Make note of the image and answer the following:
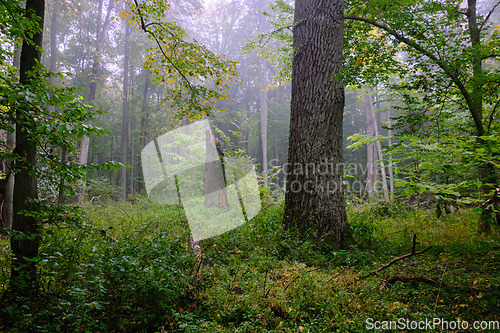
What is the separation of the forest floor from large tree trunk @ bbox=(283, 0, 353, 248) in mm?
657

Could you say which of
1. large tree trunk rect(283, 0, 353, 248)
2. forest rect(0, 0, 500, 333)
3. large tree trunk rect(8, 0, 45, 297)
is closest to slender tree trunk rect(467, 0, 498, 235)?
forest rect(0, 0, 500, 333)

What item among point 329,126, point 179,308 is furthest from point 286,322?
point 329,126

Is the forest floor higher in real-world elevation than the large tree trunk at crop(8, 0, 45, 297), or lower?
lower

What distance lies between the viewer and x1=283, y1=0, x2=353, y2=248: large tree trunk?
14.2ft

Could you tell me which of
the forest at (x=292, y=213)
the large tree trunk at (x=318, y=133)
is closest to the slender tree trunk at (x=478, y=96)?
the forest at (x=292, y=213)

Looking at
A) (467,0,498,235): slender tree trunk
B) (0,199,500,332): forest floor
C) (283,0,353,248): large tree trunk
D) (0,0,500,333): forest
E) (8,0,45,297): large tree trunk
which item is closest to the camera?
(0,199,500,332): forest floor

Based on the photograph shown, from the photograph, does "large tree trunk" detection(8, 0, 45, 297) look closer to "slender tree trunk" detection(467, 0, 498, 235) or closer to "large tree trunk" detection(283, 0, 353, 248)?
"large tree trunk" detection(283, 0, 353, 248)

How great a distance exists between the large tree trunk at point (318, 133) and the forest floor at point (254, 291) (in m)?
0.66

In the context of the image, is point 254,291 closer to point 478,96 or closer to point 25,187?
point 25,187

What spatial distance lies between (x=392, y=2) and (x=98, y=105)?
21.7 meters

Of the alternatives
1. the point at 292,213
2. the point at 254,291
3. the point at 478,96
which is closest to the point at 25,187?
the point at 254,291

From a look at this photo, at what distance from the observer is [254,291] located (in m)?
2.82

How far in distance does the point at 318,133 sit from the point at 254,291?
2855 mm

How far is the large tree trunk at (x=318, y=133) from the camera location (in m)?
4.32
